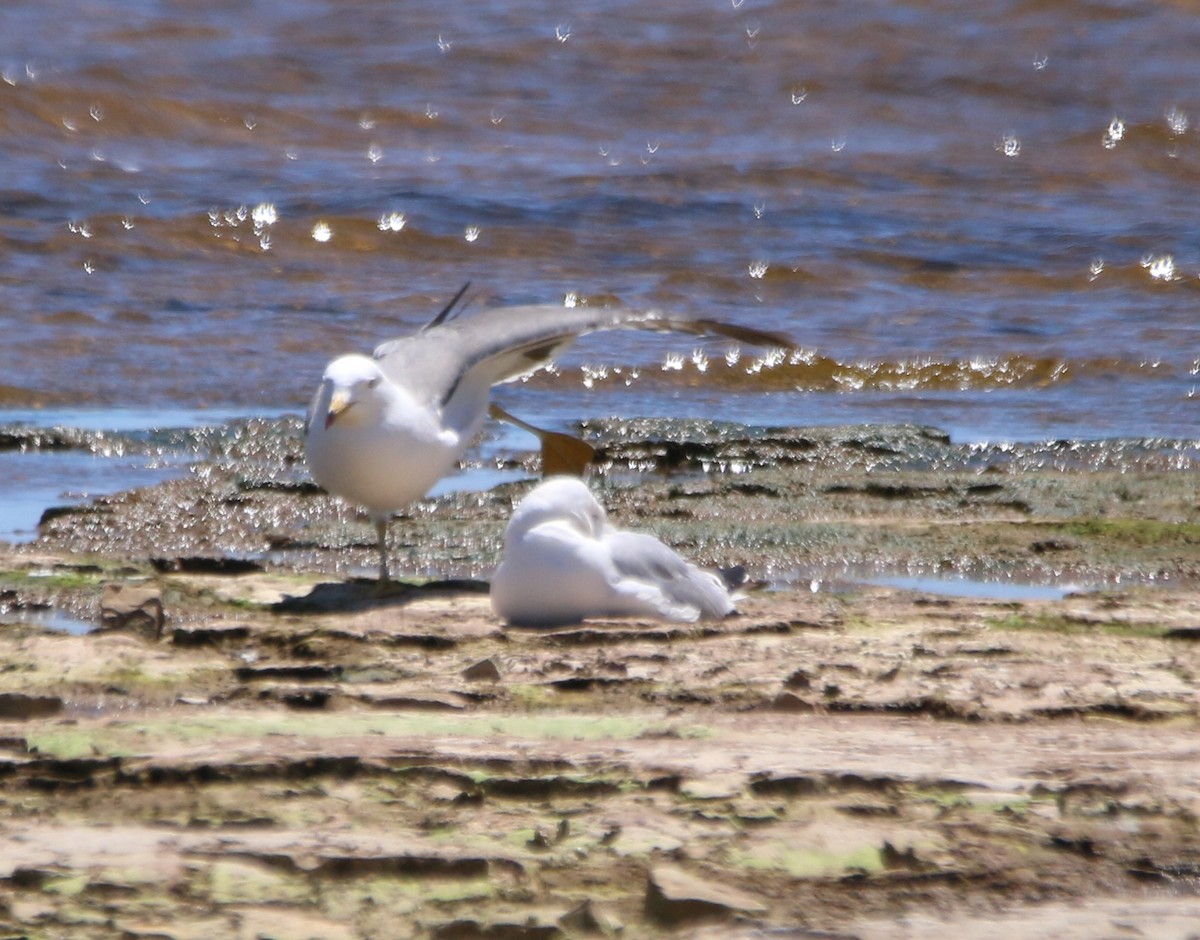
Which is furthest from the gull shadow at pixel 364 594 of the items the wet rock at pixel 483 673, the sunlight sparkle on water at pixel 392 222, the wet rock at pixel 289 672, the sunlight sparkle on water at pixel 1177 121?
the sunlight sparkle on water at pixel 1177 121

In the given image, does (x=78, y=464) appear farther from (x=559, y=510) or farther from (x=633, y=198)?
(x=633, y=198)

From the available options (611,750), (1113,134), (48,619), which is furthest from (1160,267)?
(611,750)

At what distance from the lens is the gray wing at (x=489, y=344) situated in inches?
198

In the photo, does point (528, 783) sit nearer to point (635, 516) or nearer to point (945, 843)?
point (945, 843)

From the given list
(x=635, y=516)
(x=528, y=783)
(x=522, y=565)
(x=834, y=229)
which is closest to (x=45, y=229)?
(x=834, y=229)

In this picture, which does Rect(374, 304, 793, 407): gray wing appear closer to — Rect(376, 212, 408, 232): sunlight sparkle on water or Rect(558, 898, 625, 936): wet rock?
Rect(558, 898, 625, 936): wet rock

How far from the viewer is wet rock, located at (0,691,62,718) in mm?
3447

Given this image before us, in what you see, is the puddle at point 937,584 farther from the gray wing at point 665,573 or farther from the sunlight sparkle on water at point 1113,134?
the sunlight sparkle on water at point 1113,134

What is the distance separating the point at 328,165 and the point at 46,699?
390 inches

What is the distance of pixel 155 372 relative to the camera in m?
8.55

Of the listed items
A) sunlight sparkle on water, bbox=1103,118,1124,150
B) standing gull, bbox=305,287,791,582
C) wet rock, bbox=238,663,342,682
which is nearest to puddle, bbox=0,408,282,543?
standing gull, bbox=305,287,791,582

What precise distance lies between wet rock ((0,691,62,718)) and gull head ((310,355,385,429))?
128 cm

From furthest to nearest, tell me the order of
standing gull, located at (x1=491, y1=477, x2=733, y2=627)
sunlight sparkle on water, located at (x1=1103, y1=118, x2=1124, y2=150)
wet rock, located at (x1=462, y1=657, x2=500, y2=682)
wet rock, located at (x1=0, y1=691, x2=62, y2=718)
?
sunlight sparkle on water, located at (x1=1103, y1=118, x2=1124, y2=150) → standing gull, located at (x1=491, y1=477, x2=733, y2=627) → wet rock, located at (x1=462, y1=657, x2=500, y2=682) → wet rock, located at (x1=0, y1=691, x2=62, y2=718)

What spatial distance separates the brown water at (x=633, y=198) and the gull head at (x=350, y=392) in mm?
2927
